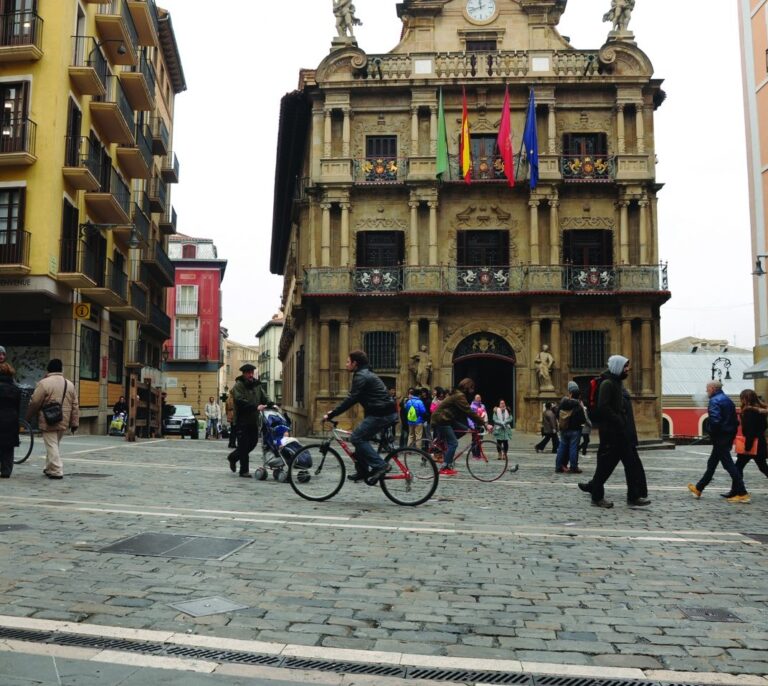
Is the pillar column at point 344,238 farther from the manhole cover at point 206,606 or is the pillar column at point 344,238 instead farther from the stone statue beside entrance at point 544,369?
the manhole cover at point 206,606

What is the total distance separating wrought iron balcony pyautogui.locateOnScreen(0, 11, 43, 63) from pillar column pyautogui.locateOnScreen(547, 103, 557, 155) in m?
A: 18.2

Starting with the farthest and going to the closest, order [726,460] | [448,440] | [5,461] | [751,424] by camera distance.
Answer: [448,440] < [751,424] < [5,461] < [726,460]

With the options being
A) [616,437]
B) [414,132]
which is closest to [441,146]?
[414,132]

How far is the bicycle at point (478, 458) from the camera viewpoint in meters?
13.5

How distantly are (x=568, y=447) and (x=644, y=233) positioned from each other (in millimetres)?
17184

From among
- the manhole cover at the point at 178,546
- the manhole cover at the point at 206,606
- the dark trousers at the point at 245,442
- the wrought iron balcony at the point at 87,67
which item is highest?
the wrought iron balcony at the point at 87,67

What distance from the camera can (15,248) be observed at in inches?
869

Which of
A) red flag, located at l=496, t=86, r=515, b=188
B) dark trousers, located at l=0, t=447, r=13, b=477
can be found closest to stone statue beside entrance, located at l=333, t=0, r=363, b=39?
red flag, located at l=496, t=86, r=515, b=188

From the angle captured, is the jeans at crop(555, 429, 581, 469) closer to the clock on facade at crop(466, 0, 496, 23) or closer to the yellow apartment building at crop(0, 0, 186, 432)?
the yellow apartment building at crop(0, 0, 186, 432)

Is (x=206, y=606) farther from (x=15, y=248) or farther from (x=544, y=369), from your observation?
(x=544, y=369)

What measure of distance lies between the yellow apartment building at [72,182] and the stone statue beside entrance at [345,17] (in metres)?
7.59

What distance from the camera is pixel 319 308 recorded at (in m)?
30.4

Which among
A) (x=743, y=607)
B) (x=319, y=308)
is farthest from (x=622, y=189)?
(x=743, y=607)

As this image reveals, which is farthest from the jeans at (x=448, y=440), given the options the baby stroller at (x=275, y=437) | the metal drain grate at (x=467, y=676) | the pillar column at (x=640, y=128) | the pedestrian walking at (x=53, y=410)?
the pillar column at (x=640, y=128)
